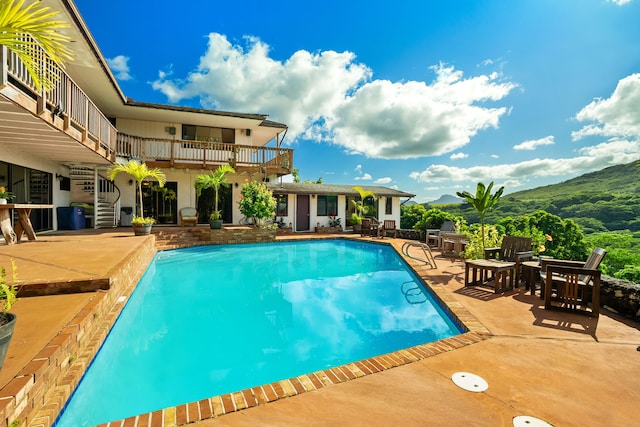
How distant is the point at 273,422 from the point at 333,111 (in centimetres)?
1981

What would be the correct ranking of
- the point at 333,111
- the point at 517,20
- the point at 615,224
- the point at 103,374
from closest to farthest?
the point at 103,374 → the point at 517,20 → the point at 333,111 → the point at 615,224

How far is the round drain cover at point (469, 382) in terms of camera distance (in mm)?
2461

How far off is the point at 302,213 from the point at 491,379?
15.5m

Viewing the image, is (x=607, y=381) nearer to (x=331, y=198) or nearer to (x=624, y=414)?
(x=624, y=414)

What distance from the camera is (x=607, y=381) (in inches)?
103

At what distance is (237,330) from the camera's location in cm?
448

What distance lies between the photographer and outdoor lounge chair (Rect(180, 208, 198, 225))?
48.0 ft

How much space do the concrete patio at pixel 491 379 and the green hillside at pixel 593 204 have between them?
6.20 m

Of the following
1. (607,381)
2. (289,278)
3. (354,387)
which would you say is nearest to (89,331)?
(354,387)

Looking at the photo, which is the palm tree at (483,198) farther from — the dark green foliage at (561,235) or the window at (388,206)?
the window at (388,206)

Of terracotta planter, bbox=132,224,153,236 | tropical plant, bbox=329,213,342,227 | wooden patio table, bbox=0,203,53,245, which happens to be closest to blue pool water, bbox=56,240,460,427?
terracotta planter, bbox=132,224,153,236

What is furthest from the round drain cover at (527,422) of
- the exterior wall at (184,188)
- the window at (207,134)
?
the window at (207,134)

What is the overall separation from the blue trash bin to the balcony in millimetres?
3241

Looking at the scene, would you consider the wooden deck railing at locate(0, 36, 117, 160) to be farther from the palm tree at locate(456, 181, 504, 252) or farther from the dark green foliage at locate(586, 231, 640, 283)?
the dark green foliage at locate(586, 231, 640, 283)
